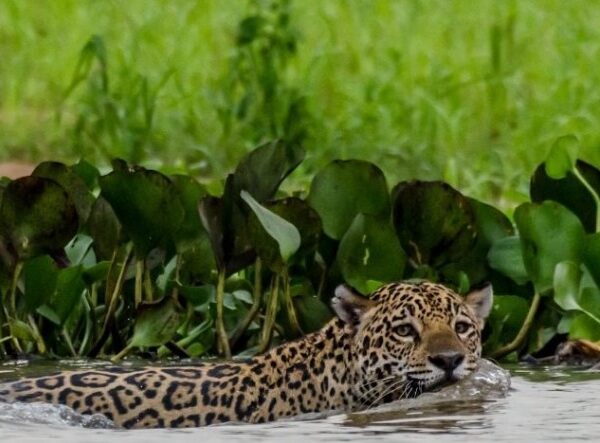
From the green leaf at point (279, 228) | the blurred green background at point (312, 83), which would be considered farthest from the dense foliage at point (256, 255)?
the blurred green background at point (312, 83)

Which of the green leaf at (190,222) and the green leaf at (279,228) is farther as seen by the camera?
the green leaf at (190,222)

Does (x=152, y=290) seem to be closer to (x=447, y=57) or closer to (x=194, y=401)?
(x=194, y=401)

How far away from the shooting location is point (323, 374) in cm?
661

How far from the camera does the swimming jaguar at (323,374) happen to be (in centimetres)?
629

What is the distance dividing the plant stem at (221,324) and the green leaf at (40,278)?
25.3 inches

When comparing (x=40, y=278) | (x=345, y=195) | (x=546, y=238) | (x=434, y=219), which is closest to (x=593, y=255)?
(x=546, y=238)

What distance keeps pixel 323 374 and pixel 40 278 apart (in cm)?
138

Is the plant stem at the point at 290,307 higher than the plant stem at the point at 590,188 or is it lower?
lower

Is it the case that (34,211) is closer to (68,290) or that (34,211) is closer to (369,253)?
(68,290)

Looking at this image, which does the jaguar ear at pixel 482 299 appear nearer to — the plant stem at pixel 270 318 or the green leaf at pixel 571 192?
the plant stem at pixel 270 318

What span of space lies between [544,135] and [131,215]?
4657 mm

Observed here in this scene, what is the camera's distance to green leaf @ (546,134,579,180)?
7450mm

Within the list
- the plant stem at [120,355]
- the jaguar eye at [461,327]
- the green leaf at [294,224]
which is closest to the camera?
the jaguar eye at [461,327]

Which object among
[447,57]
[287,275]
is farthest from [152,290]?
[447,57]
